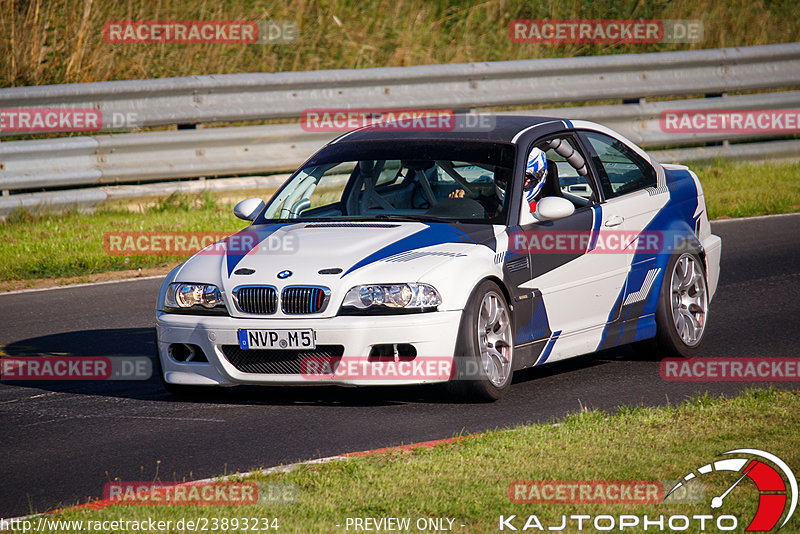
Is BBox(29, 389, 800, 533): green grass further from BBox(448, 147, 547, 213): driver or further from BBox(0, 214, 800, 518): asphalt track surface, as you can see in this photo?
BBox(448, 147, 547, 213): driver

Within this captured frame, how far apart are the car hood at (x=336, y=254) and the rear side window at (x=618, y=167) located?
52.5 inches

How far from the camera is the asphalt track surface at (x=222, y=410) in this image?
238 inches

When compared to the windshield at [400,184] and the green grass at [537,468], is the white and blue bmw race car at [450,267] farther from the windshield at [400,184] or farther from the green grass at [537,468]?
the green grass at [537,468]

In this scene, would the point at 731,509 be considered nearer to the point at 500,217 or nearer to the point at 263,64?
the point at 500,217

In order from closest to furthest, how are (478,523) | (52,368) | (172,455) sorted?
(478,523) < (172,455) < (52,368)

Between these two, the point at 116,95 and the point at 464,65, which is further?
the point at 464,65

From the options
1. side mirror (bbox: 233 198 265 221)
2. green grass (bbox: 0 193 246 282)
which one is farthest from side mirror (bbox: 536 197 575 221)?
green grass (bbox: 0 193 246 282)

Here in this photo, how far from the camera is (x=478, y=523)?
15.8 ft

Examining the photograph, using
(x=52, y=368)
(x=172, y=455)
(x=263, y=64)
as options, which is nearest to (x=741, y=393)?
(x=172, y=455)

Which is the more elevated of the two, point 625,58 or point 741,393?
point 625,58

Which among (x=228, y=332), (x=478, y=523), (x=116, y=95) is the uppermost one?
(x=116, y=95)

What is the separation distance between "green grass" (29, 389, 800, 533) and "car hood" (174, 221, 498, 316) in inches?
48.2

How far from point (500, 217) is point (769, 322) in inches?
118

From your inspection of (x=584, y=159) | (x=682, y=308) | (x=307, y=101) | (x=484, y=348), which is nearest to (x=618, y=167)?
(x=584, y=159)
